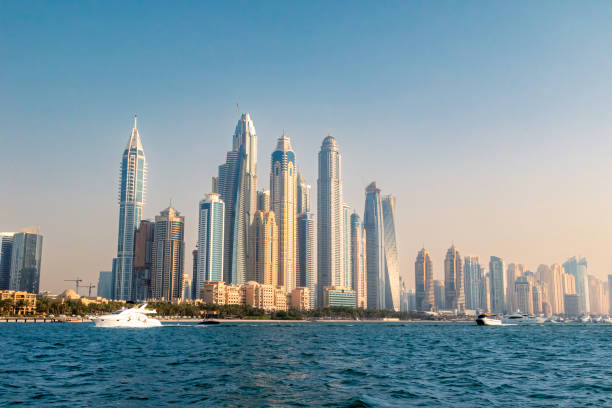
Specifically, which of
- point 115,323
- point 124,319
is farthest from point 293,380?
point 124,319

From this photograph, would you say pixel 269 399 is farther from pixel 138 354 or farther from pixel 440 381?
pixel 138 354

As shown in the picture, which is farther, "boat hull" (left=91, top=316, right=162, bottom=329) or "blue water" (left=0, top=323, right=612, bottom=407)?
"boat hull" (left=91, top=316, right=162, bottom=329)

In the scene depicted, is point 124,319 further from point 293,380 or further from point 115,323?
point 293,380

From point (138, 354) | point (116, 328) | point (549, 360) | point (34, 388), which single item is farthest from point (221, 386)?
point (116, 328)

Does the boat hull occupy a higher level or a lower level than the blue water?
lower

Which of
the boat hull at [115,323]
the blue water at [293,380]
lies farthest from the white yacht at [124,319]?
the blue water at [293,380]

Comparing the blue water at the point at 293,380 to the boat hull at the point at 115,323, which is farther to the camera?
the boat hull at the point at 115,323

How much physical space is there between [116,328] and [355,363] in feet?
352

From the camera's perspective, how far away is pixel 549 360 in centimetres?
6359

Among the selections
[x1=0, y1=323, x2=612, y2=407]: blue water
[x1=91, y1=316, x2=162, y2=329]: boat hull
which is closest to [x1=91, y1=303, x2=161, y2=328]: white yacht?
[x1=91, y1=316, x2=162, y2=329]: boat hull

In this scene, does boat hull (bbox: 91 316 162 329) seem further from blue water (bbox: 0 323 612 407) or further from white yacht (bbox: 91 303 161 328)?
blue water (bbox: 0 323 612 407)

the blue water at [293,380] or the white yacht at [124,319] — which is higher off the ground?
the blue water at [293,380]

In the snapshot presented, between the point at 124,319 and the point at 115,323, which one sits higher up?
the point at 124,319

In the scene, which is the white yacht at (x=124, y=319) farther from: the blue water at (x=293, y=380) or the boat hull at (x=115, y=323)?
the blue water at (x=293, y=380)
